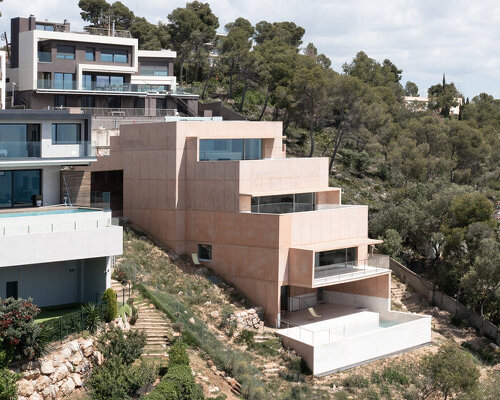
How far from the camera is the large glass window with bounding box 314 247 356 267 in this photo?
141ft

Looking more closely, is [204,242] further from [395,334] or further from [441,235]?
[441,235]

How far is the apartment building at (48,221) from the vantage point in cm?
3144

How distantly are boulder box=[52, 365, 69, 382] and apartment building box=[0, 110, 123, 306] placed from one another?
4.36 meters

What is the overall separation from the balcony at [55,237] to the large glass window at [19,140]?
127 inches

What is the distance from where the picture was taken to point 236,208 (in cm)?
4256

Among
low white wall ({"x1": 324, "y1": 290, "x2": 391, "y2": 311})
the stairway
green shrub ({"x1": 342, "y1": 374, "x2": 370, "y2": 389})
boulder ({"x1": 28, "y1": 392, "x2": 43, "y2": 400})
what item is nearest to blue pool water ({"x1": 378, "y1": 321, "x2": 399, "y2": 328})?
low white wall ({"x1": 324, "y1": 290, "x2": 391, "y2": 311})

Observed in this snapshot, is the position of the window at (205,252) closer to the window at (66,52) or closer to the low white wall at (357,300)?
the low white wall at (357,300)

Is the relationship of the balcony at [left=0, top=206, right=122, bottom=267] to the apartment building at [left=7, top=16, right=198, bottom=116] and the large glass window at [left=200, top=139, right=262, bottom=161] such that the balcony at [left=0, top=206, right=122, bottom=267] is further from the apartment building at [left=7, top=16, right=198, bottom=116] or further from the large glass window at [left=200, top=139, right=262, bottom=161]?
the apartment building at [left=7, top=16, right=198, bottom=116]

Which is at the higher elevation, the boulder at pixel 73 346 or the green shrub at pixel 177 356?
the boulder at pixel 73 346

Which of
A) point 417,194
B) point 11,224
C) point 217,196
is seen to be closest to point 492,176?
point 417,194

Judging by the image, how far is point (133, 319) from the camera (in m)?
34.7

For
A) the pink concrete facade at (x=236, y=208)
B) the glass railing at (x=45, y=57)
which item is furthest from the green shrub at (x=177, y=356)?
the glass railing at (x=45, y=57)

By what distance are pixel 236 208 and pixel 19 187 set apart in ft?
36.3

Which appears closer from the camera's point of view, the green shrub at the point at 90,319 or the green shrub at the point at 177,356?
the green shrub at the point at 90,319
